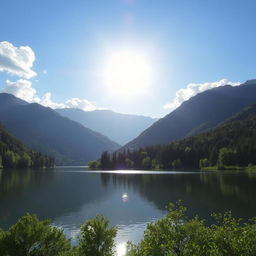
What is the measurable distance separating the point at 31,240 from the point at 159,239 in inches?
346

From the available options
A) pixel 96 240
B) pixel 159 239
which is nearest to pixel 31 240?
pixel 96 240

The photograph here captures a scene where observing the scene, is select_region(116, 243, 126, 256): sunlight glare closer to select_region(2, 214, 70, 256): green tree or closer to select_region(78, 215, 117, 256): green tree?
select_region(78, 215, 117, 256): green tree

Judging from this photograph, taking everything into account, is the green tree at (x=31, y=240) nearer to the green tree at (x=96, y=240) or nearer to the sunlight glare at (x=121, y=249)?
the green tree at (x=96, y=240)

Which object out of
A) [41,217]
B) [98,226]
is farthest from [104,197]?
[98,226]

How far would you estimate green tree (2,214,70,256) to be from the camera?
19.8 m

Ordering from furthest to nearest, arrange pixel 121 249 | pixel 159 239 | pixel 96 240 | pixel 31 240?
pixel 121 249 < pixel 96 240 < pixel 31 240 < pixel 159 239

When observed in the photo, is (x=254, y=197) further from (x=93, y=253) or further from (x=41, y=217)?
(x=93, y=253)

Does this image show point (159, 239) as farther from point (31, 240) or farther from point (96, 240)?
point (31, 240)

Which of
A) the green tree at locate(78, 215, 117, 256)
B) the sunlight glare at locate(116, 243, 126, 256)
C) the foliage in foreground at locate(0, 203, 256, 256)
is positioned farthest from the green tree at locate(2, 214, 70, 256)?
the sunlight glare at locate(116, 243, 126, 256)

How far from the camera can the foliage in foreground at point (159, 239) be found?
604 inches

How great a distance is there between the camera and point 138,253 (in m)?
18.2

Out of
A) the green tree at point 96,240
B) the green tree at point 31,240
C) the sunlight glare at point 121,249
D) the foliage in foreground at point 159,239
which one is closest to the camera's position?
the foliage in foreground at point 159,239

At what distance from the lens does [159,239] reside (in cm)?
1775

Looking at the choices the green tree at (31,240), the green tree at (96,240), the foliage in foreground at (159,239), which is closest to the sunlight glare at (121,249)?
the foliage in foreground at (159,239)
